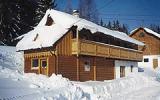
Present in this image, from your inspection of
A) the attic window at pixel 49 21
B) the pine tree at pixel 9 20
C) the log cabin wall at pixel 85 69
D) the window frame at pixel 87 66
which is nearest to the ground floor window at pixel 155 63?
the pine tree at pixel 9 20

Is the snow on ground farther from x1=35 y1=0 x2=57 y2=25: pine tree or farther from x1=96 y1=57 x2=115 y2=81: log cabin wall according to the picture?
x1=35 y1=0 x2=57 y2=25: pine tree

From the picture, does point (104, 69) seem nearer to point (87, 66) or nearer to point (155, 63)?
point (87, 66)

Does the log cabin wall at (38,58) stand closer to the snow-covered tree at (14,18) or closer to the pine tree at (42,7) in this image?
the snow-covered tree at (14,18)

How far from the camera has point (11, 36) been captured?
46.6 metres

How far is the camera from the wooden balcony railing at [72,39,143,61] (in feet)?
93.0

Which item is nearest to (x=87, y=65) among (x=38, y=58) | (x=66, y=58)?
(x=66, y=58)

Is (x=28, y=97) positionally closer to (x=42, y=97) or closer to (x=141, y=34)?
(x=42, y=97)

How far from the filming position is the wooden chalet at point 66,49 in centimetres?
2759

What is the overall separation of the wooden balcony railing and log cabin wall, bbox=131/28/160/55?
57.0 feet

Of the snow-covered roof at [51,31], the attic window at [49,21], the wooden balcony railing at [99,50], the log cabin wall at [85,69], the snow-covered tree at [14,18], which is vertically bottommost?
the log cabin wall at [85,69]

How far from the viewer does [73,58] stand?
94.8 ft

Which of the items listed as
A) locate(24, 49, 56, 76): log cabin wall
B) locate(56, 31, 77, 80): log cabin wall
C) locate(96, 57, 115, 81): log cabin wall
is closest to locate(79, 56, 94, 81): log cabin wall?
locate(56, 31, 77, 80): log cabin wall

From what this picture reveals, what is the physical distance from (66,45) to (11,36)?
2045 cm

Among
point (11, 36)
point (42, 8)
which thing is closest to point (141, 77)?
point (11, 36)
